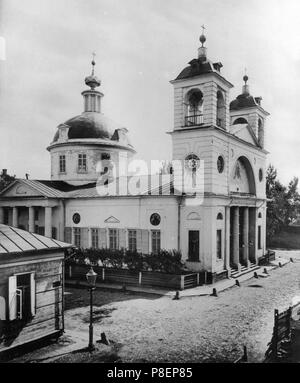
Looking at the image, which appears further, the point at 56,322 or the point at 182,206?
the point at 182,206

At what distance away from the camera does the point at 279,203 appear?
44.5 m

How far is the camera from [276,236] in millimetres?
46125

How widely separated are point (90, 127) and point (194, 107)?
11.6 m

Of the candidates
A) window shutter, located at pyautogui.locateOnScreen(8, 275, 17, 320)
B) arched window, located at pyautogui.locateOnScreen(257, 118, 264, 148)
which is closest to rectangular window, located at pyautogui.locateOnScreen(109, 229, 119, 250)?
arched window, located at pyautogui.locateOnScreen(257, 118, 264, 148)

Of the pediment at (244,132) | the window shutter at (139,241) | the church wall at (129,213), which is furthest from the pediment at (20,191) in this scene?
the pediment at (244,132)

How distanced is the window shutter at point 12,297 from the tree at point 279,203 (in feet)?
121

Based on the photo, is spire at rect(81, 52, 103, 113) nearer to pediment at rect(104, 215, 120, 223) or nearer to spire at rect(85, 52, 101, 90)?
spire at rect(85, 52, 101, 90)

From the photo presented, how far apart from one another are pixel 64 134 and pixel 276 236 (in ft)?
95.1

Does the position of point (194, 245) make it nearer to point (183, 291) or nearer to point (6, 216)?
point (183, 291)

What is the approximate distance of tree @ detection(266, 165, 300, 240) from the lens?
Answer: 43.6 meters

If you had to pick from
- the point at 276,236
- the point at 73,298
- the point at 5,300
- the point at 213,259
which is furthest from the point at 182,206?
the point at 276,236

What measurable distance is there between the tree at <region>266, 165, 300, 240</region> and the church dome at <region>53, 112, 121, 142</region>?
21.4 metres
